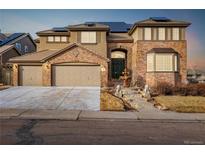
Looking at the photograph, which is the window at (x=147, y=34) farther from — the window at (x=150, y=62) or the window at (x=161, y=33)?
the window at (x=150, y=62)

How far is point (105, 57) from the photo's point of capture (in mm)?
29469

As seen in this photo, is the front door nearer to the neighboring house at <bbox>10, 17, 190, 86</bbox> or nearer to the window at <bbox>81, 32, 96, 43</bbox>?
the neighboring house at <bbox>10, 17, 190, 86</bbox>

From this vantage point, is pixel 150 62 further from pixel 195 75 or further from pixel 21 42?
pixel 21 42

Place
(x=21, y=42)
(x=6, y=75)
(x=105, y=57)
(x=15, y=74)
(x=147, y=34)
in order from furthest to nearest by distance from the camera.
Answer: (x=21, y=42) → (x=6, y=75) → (x=147, y=34) → (x=105, y=57) → (x=15, y=74)

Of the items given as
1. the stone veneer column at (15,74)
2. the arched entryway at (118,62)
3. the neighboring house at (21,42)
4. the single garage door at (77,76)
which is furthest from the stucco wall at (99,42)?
the neighboring house at (21,42)

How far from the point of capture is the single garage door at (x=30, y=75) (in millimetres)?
28391

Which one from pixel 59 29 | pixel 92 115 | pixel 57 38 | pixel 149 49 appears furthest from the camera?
pixel 59 29

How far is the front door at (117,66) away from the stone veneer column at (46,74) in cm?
869

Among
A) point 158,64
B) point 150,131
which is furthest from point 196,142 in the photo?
point 158,64

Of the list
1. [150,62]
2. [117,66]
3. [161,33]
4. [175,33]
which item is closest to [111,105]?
[150,62]

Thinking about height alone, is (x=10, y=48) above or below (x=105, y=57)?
above

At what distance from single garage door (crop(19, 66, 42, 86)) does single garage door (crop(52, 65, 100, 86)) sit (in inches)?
70.5

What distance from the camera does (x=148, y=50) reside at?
1167 inches

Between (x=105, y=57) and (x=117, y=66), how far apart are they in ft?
14.3
